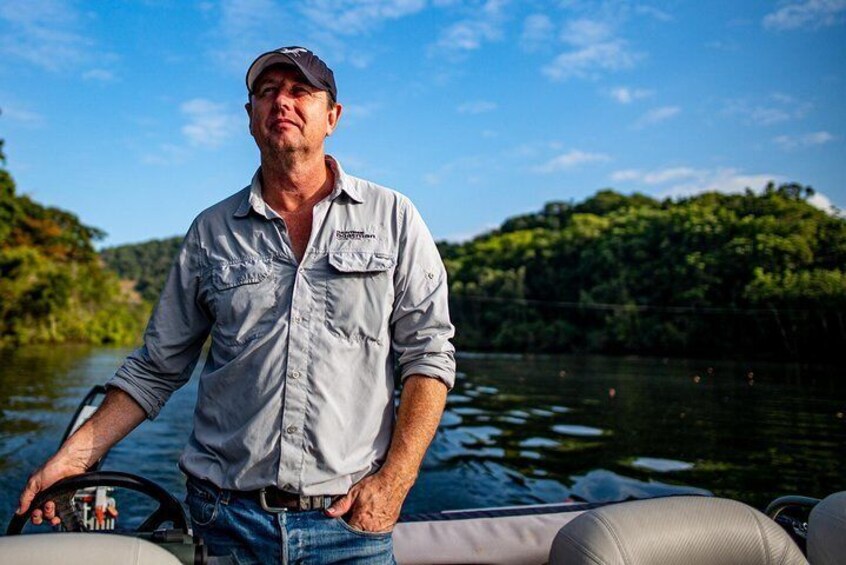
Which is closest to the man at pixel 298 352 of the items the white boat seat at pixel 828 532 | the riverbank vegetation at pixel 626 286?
the white boat seat at pixel 828 532

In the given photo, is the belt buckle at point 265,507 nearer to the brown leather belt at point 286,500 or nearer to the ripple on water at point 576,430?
the brown leather belt at point 286,500

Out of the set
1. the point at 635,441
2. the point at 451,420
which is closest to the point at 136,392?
the point at 635,441

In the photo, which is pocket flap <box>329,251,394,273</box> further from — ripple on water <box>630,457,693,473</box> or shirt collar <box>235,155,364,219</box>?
ripple on water <box>630,457,693,473</box>

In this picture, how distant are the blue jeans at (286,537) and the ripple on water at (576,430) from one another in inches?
498

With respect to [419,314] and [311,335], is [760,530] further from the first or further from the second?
[311,335]

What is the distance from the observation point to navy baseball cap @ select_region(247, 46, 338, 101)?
2021mm

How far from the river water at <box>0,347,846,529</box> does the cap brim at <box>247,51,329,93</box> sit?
22.9ft

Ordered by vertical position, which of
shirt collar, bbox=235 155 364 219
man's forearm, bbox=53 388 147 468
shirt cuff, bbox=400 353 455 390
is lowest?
man's forearm, bbox=53 388 147 468

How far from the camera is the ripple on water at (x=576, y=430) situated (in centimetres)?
1410

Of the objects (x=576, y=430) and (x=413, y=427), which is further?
(x=576, y=430)

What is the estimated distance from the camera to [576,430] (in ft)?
47.9

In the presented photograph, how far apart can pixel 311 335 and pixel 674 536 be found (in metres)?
1.18

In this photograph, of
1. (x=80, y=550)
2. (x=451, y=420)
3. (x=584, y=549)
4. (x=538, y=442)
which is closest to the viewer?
(x=80, y=550)

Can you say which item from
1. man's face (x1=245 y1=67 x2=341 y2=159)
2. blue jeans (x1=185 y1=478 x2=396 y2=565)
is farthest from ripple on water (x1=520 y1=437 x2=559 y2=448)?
man's face (x1=245 y1=67 x2=341 y2=159)
